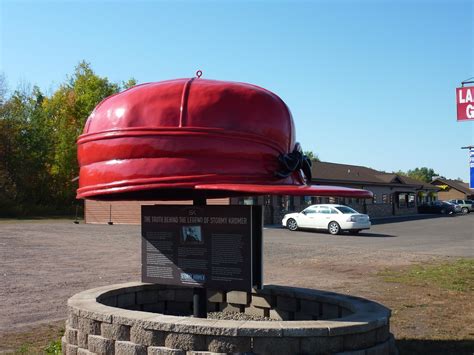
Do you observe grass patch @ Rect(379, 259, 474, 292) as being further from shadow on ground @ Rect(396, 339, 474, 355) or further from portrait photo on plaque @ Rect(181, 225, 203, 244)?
portrait photo on plaque @ Rect(181, 225, 203, 244)

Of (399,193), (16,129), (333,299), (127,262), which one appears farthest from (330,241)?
(16,129)

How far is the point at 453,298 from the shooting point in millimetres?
10039

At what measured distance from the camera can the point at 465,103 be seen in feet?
39.3

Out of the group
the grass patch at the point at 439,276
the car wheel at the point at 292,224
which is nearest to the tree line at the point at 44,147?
the car wheel at the point at 292,224

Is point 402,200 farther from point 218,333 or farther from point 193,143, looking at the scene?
point 218,333

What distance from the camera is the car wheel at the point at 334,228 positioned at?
27.7m

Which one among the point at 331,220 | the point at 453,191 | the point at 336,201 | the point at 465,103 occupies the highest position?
the point at 453,191

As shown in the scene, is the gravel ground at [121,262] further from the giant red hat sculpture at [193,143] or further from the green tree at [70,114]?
the green tree at [70,114]

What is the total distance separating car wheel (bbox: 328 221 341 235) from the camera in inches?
1092

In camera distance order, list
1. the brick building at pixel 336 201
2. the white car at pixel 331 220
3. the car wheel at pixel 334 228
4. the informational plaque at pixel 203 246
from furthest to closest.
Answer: the brick building at pixel 336 201, the car wheel at pixel 334 228, the white car at pixel 331 220, the informational plaque at pixel 203 246

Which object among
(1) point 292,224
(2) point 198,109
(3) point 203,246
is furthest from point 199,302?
(1) point 292,224

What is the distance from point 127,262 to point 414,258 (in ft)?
28.3

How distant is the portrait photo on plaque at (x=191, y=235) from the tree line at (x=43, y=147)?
4603 centimetres

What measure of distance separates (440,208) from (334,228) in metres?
34.8
